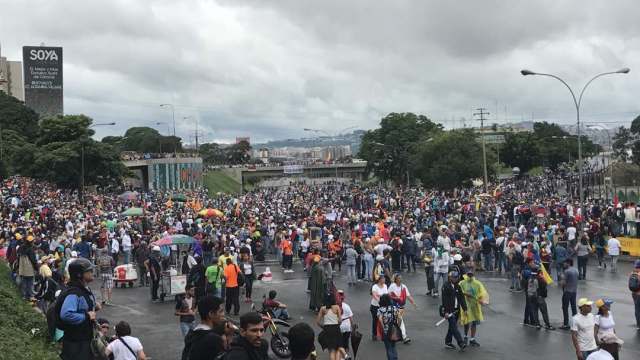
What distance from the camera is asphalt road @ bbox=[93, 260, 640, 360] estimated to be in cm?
1258

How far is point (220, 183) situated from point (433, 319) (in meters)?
105

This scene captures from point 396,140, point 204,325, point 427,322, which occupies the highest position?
point 396,140

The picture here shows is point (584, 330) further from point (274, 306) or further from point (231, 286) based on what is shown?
point (231, 286)

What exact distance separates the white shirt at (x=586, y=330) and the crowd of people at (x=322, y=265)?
0.07 ft

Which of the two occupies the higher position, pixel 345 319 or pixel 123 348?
pixel 123 348

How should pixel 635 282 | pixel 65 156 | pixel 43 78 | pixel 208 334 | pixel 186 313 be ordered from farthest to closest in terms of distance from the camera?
1. pixel 43 78
2. pixel 65 156
3. pixel 635 282
4. pixel 186 313
5. pixel 208 334

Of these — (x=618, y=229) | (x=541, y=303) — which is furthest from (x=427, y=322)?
(x=618, y=229)

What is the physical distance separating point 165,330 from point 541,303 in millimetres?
8053

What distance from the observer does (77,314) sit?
679 centimetres

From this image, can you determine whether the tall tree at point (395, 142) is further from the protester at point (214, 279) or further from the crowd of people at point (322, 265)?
the protester at point (214, 279)

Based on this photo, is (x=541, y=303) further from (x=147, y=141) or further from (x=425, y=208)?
(x=147, y=141)

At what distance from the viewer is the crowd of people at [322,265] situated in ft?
22.9

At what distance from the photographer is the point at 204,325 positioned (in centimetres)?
590

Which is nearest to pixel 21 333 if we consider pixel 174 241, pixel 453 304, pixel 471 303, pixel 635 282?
pixel 453 304
